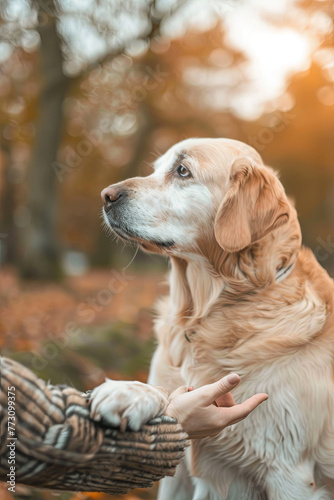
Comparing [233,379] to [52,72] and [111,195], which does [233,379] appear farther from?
[52,72]

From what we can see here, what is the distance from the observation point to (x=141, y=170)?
974 centimetres

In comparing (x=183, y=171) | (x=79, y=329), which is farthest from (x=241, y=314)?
(x=79, y=329)

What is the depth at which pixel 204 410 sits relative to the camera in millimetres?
1478

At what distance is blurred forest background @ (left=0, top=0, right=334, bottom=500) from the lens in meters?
6.19

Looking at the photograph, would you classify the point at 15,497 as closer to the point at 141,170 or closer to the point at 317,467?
the point at 317,467

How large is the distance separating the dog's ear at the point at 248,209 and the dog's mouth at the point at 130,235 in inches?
10.2

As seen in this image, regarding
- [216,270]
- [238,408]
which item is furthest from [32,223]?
[238,408]

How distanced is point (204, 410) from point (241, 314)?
1.90 ft

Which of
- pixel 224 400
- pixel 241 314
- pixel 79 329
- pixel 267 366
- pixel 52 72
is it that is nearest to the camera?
pixel 224 400

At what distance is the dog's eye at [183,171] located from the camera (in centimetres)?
209

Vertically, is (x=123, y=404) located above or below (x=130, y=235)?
below

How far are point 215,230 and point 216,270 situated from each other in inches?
8.2

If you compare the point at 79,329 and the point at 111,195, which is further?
the point at 79,329

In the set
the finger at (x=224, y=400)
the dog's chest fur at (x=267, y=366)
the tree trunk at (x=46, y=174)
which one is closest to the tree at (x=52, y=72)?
the tree trunk at (x=46, y=174)
